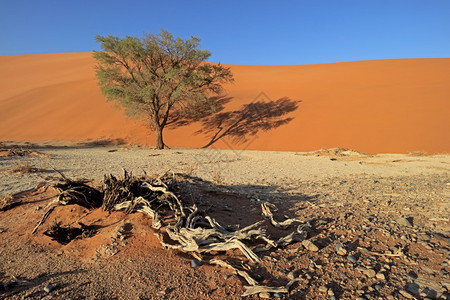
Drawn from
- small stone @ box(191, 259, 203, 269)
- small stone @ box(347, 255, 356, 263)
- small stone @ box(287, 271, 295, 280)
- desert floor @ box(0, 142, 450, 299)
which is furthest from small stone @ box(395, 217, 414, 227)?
small stone @ box(191, 259, 203, 269)

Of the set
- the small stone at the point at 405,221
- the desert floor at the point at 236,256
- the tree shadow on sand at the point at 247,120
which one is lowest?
the desert floor at the point at 236,256

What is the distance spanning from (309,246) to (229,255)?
824 mm

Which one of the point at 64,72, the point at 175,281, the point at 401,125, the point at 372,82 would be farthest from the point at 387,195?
the point at 64,72

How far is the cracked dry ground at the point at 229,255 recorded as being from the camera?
194 centimetres

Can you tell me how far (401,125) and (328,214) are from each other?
16.6 m

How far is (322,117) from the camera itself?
19484 mm

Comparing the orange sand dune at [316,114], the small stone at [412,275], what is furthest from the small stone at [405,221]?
the orange sand dune at [316,114]

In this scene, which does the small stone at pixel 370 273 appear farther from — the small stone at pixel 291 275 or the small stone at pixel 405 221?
the small stone at pixel 405 221

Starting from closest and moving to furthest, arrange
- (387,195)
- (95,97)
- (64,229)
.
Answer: (64,229) < (387,195) < (95,97)

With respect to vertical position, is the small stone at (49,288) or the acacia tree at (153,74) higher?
the acacia tree at (153,74)

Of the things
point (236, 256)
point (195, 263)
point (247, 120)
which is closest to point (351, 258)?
point (236, 256)

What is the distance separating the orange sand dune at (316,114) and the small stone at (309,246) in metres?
14.5

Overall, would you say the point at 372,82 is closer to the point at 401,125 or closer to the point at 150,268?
the point at 401,125

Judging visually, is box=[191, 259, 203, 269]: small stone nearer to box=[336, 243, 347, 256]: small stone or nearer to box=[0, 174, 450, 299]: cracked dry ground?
box=[0, 174, 450, 299]: cracked dry ground
